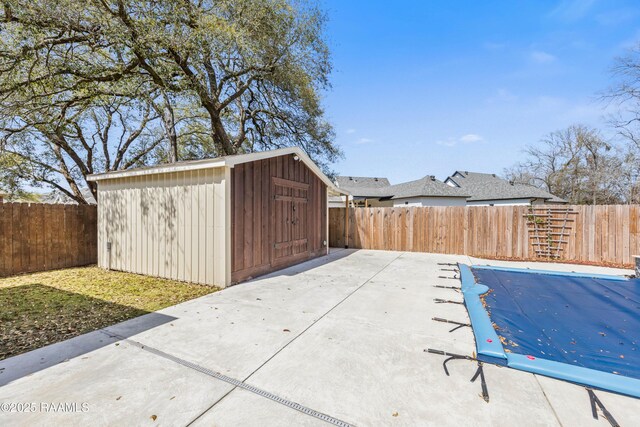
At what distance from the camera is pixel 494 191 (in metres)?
22.4

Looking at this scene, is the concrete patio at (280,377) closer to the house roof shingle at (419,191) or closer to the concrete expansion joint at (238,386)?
the concrete expansion joint at (238,386)

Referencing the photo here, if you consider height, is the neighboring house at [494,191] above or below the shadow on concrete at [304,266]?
above

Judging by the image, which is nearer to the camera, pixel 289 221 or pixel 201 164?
pixel 201 164

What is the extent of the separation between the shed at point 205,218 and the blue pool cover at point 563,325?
4077 millimetres

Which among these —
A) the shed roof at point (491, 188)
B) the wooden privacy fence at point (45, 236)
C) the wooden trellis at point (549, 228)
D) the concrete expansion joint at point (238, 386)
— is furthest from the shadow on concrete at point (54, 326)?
the shed roof at point (491, 188)

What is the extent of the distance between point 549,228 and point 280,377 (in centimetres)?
940

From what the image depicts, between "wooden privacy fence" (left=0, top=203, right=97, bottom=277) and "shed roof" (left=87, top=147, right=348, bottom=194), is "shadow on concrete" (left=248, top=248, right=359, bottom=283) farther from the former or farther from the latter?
"wooden privacy fence" (left=0, top=203, right=97, bottom=277)

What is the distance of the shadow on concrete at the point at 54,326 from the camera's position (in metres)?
2.63

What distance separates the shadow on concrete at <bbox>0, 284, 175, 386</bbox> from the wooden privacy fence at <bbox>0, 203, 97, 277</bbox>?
201 cm

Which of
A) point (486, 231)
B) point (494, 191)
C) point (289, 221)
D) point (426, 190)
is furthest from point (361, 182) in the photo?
point (289, 221)

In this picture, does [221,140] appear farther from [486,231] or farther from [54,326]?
[486,231]

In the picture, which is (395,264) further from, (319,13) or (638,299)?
(319,13)

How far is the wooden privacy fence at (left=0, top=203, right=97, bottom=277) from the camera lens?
6.05 meters

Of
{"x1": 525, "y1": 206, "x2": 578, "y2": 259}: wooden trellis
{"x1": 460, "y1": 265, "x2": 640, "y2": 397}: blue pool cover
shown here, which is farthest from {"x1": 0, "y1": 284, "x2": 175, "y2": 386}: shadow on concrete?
{"x1": 525, "y1": 206, "x2": 578, "y2": 259}: wooden trellis
